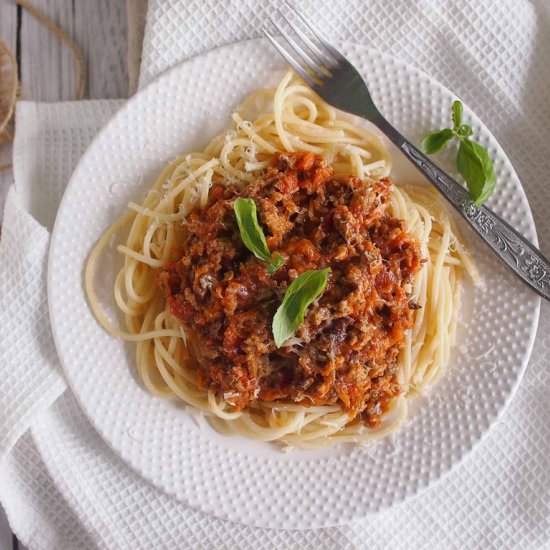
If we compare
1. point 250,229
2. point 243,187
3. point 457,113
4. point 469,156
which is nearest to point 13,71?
point 243,187

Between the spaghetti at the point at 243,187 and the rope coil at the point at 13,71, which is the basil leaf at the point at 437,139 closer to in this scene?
the spaghetti at the point at 243,187

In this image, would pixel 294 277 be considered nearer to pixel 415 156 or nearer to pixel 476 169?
pixel 415 156

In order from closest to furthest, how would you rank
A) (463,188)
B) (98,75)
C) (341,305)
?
1. (341,305)
2. (463,188)
3. (98,75)

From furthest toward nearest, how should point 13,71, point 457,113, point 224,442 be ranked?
point 13,71, point 224,442, point 457,113

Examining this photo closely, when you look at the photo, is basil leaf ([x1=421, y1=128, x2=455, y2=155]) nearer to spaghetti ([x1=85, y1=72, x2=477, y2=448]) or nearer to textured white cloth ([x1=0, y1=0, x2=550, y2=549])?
spaghetti ([x1=85, y1=72, x2=477, y2=448])

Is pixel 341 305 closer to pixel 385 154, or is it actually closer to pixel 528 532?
pixel 385 154

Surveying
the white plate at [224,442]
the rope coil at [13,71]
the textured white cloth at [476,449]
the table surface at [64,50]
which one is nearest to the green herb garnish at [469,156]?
the white plate at [224,442]

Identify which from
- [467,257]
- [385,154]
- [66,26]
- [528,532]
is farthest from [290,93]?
[528,532]
